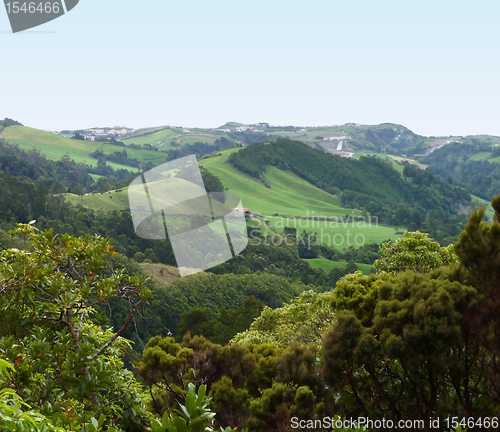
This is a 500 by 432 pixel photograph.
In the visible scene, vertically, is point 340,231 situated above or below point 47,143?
below

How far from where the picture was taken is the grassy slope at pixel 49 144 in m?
144

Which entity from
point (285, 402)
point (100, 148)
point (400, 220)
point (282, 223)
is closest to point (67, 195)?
point (282, 223)

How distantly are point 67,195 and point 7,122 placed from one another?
10036cm

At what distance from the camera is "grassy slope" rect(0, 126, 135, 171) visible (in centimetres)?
14425

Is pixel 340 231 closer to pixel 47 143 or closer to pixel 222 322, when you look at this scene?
pixel 222 322

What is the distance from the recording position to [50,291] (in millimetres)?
5160

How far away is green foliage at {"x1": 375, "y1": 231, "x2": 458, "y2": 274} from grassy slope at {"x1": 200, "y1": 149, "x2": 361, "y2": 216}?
89904 millimetres

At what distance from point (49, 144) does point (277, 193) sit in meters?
73.1

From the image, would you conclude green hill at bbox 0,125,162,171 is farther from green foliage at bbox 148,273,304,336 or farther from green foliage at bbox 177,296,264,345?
green foliage at bbox 177,296,264,345

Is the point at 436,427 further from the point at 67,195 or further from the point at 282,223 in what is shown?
the point at 282,223

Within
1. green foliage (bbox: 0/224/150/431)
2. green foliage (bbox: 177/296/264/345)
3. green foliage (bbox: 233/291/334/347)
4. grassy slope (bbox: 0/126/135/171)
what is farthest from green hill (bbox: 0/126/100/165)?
green foliage (bbox: 0/224/150/431)

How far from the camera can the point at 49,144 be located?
150 metres

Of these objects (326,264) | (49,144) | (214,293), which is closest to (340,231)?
(326,264)

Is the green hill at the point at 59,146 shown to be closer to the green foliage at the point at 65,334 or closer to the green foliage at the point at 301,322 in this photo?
the green foliage at the point at 301,322
